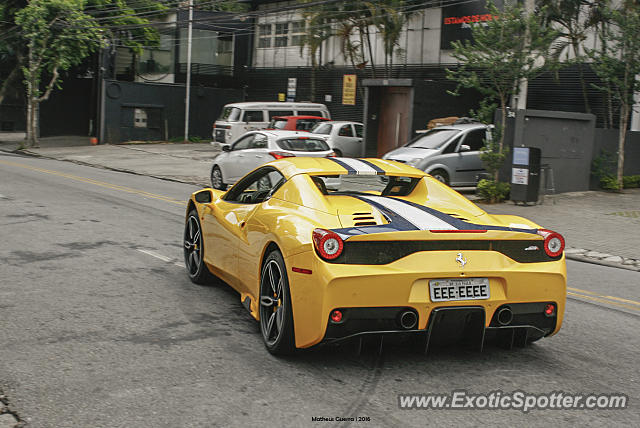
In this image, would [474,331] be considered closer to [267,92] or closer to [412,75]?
[412,75]

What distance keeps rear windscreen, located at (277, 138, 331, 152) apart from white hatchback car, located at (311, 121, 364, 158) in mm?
7653

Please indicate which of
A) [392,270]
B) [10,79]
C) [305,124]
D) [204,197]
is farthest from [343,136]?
[392,270]

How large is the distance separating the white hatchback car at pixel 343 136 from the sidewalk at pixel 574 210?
4378mm

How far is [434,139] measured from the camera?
63.4 feet

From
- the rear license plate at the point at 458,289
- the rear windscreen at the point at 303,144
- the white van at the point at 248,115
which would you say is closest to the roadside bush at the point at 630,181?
the rear windscreen at the point at 303,144

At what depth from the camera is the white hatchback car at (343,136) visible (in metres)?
26.7

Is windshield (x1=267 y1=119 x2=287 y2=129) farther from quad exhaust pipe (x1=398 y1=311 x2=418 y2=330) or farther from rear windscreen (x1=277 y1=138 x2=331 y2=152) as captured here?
quad exhaust pipe (x1=398 y1=311 x2=418 y2=330)

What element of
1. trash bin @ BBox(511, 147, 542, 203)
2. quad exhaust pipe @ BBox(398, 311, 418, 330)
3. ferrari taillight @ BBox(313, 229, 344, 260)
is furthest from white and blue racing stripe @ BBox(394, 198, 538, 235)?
trash bin @ BBox(511, 147, 542, 203)

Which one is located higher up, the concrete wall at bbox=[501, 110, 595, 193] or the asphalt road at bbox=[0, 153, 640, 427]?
the concrete wall at bbox=[501, 110, 595, 193]

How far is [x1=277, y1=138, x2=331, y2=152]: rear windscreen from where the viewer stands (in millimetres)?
18188

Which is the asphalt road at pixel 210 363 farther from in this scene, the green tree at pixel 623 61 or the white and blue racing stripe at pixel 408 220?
the green tree at pixel 623 61

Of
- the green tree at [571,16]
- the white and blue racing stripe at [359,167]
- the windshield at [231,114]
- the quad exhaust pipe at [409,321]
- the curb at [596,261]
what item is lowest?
the curb at [596,261]

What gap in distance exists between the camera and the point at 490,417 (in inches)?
169

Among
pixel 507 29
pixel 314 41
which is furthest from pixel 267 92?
pixel 507 29
